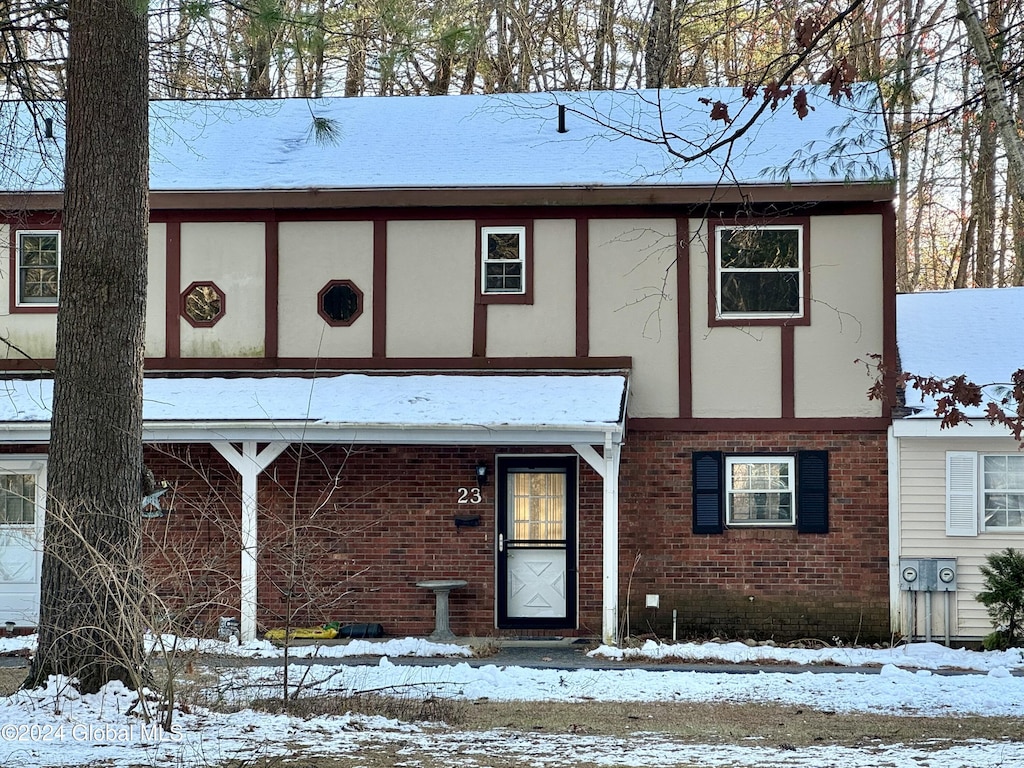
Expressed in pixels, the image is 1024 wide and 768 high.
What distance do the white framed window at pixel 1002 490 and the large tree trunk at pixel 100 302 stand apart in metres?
9.49

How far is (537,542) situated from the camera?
14953mm

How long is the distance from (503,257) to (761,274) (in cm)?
297

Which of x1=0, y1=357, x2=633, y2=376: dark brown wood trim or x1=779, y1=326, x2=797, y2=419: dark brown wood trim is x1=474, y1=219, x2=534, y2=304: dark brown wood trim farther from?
x1=779, y1=326, x2=797, y2=419: dark brown wood trim

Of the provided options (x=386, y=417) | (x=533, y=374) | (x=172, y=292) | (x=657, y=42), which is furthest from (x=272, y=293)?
(x=657, y=42)

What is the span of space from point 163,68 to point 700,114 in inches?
291

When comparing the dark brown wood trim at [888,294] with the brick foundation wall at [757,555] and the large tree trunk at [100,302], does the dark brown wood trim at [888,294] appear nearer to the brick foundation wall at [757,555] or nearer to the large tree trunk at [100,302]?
the brick foundation wall at [757,555]

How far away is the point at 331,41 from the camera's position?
11.9 meters

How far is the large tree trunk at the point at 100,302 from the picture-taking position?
9.11 m

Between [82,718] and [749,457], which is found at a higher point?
[749,457]

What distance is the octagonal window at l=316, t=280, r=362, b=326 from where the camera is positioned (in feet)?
50.0

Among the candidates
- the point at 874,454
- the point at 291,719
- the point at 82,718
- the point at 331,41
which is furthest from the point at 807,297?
the point at 82,718

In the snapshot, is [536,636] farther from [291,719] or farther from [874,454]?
[291,719]

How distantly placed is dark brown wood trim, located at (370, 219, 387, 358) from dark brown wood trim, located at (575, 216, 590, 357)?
224 cm

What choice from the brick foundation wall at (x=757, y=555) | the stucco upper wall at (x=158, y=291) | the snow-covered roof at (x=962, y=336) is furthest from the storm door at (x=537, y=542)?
the stucco upper wall at (x=158, y=291)
